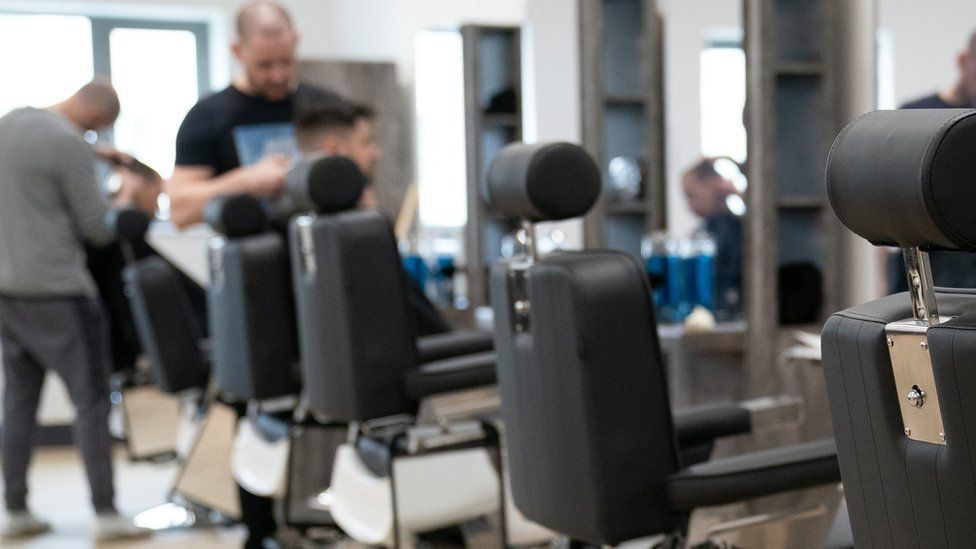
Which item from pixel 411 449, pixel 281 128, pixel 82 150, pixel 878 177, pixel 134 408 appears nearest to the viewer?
pixel 878 177

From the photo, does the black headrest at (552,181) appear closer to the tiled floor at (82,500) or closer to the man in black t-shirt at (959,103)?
the man in black t-shirt at (959,103)

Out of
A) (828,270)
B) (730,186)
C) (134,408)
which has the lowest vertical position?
(134,408)

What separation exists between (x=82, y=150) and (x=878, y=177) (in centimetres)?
384

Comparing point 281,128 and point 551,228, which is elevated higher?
point 281,128

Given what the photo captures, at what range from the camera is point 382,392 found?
2.76 m

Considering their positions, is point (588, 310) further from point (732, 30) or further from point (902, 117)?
point (732, 30)

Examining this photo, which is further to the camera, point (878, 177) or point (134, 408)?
point (134, 408)

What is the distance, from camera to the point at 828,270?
2984 millimetres

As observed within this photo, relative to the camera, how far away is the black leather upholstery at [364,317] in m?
2.75

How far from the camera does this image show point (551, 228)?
4027mm

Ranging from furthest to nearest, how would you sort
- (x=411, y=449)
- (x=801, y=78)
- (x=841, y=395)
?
(x=801, y=78) < (x=411, y=449) < (x=841, y=395)

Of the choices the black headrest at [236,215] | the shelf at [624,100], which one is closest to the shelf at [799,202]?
the shelf at [624,100]

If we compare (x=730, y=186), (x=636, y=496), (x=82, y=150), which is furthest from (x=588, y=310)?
(x=82, y=150)

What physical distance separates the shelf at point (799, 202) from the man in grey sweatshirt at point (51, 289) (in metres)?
2.60
